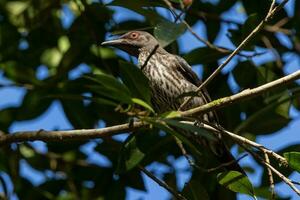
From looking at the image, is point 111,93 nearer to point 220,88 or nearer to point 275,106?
A: point 275,106

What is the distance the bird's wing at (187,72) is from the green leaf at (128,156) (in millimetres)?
1305

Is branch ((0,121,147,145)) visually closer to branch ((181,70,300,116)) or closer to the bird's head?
branch ((181,70,300,116))

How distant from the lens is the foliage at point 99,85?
5.13 m

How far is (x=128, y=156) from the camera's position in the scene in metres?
4.48

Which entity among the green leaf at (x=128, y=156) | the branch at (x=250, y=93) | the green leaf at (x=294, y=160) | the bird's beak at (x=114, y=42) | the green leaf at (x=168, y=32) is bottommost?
the green leaf at (x=128, y=156)

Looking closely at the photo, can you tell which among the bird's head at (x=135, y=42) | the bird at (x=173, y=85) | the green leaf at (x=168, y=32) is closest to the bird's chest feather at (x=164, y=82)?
the bird at (x=173, y=85)

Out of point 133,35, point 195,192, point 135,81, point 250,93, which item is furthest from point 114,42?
point 250,93

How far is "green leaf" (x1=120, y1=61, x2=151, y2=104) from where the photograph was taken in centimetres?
356

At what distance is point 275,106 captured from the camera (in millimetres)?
4996

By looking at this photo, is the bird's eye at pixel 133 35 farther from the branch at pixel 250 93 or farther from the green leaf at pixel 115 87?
the green leaf at pixel 115 87

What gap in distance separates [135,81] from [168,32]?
513mm

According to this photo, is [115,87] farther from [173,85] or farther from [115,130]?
[173,85]

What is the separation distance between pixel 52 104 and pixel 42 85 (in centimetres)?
41

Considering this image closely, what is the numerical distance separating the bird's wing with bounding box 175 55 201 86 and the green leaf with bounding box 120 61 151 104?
6.95ft
